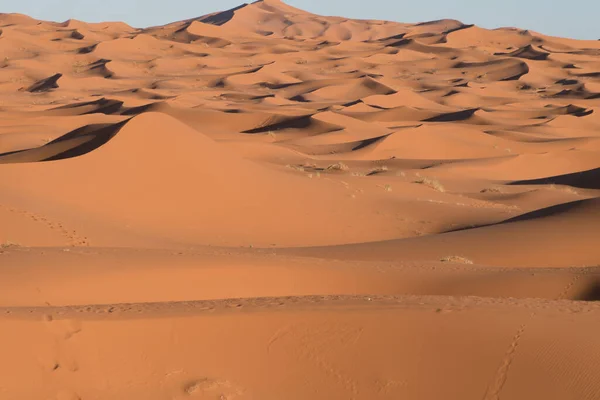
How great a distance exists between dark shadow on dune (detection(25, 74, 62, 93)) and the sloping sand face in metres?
8.40

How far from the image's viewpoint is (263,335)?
6164 mm

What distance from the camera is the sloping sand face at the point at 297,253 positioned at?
573cm

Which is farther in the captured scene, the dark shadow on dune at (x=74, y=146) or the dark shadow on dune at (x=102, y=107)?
the dark shadow on dune at (x=102, y=107)

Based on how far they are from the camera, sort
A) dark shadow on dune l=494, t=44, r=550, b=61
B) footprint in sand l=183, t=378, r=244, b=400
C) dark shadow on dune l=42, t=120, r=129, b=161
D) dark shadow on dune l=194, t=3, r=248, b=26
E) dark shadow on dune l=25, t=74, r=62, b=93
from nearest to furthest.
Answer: footprint in sand l=183, t=378, r=244, b=400, dark shadow on dune l=42, t=120, r=129, b=161, dark shadow on dune l=25, t=74, r=62, b=93, dark shadow on dune l=494, t=44, r=550, b=61, dark shadow on dune l=194, t=3, r=248, b=26

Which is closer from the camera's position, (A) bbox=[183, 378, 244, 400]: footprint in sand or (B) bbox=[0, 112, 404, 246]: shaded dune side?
(A) bbox=[183, 378, 244, 400]: footprint in sand

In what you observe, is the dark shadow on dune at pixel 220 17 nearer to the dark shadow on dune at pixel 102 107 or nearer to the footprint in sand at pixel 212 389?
the dark shadow on dune at pixel 102 107

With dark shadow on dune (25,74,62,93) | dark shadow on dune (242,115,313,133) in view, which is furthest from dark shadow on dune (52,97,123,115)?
dark shadow on dune (25,74,62,93)

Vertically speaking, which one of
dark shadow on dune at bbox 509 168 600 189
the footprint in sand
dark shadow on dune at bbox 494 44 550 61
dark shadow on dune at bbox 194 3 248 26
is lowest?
dark shadow on dune at bbox 194 3 248 26

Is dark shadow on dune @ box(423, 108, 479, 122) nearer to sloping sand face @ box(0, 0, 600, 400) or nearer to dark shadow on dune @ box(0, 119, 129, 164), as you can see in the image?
sloping sand face @ box(0, 0, 600, 400)

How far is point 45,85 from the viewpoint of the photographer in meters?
55.6

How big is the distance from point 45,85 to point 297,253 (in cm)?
4656

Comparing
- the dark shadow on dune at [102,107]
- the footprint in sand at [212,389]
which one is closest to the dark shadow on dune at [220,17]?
the dark shadow on dune at [102,107]

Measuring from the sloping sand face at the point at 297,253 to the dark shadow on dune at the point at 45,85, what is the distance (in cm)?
840

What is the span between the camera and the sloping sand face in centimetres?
573
